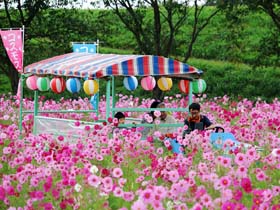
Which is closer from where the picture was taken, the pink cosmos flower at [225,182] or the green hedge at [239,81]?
the pink cosmos flower at [225,182]

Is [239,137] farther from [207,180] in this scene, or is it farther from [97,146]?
[207,180]

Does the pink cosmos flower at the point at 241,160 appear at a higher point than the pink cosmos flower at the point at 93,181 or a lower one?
higher

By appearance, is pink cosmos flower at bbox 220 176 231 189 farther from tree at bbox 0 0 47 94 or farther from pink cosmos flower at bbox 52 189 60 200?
tree at bbox 0 0 47 94

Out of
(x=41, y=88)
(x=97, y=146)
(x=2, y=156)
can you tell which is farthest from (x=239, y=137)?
(x=41, y=88)

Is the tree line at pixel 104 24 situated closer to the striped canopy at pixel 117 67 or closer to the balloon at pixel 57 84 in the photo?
the balloon at pixel 57 84

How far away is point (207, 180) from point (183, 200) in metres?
0.49

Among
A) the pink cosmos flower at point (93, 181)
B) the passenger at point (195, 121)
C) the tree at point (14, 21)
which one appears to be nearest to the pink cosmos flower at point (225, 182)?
the pink cosmos flower at point (93, 181)

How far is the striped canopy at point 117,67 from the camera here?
37.0 ft

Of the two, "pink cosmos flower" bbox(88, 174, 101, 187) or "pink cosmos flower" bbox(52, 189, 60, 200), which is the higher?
"pink cosmos flower" bbox(88, 174, 101, 187)

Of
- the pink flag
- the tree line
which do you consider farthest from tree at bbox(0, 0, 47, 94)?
the pink flag

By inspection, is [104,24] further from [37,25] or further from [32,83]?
[32,83]

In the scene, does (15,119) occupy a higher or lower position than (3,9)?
lower

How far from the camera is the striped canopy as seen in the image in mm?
11289

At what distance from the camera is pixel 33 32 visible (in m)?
25.1
